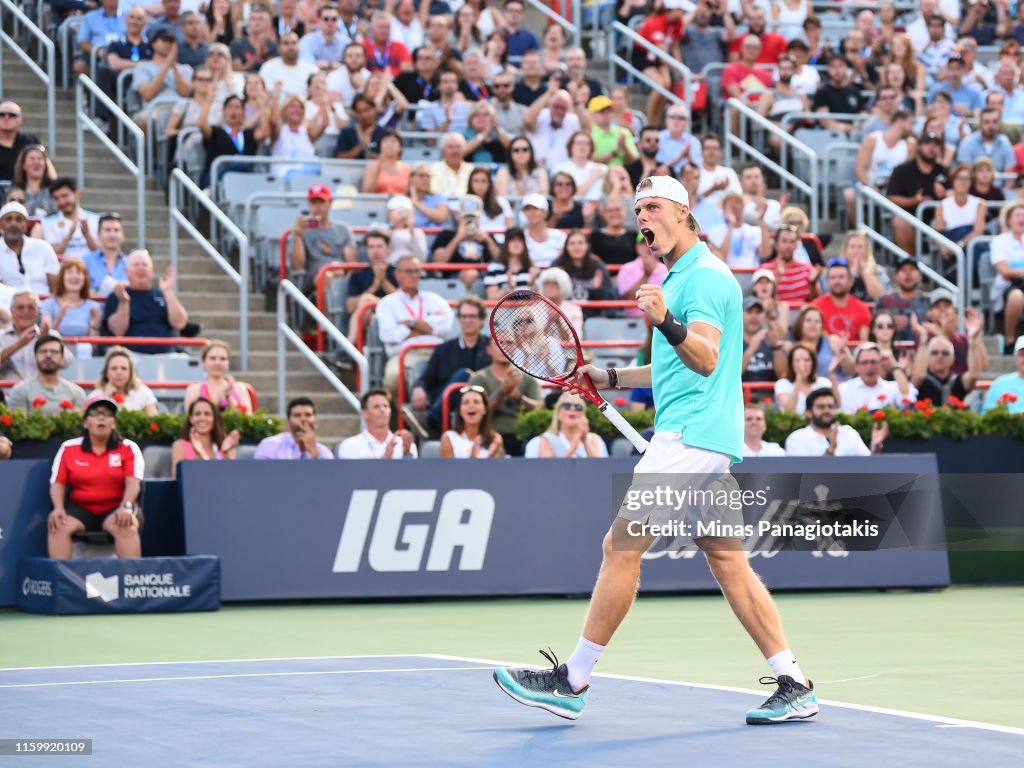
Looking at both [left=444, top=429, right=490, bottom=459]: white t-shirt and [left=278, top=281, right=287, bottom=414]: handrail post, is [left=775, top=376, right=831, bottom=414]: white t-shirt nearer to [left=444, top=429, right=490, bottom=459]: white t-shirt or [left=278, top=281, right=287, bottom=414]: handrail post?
[left=444, top=429, right=490, bottom=459]: white t-shirt

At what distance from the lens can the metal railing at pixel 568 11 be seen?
23219mm

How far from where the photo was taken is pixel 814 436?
1473 cm

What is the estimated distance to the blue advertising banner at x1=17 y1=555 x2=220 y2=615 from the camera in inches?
482

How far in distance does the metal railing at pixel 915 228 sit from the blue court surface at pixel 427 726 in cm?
1148

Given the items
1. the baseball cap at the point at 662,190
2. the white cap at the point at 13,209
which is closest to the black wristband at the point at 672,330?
the baseball cap at the point at 662,190

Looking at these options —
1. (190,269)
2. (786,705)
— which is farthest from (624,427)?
(190,269)

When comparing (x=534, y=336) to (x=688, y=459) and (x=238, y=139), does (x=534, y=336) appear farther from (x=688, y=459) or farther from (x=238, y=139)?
(x=238, y=139)

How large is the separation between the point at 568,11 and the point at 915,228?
605 centimetres

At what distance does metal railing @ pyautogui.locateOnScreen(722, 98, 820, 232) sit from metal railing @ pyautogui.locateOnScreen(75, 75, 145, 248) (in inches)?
265

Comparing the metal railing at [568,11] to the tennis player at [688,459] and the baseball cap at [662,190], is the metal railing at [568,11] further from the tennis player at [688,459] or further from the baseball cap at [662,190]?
the tennis player at [688,459]

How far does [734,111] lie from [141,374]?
367 inches

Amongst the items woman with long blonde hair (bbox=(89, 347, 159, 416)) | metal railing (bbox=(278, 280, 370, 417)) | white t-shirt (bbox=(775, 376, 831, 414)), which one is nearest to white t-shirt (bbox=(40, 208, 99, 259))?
metal railing (bbox=(278, 280, 370, 417))

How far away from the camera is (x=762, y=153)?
21.7m

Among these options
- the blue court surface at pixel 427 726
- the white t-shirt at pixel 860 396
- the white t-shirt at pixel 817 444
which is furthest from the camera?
the white t-shirt at pixel 860 396
